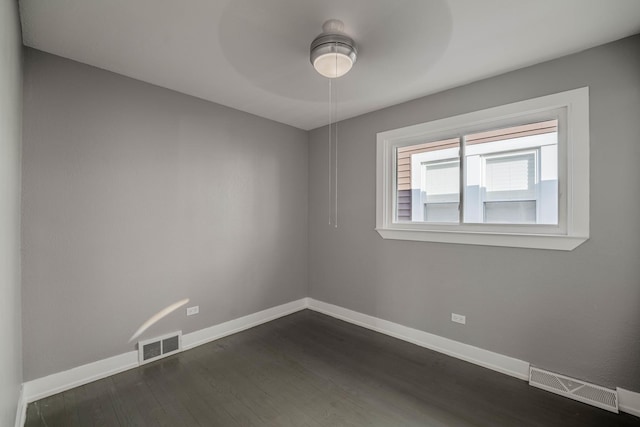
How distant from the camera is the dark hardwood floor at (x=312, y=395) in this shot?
188cm

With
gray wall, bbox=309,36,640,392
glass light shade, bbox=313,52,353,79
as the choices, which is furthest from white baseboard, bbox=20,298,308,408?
glass light shade, bbox=313,52,353,79

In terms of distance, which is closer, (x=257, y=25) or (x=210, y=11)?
(x=210, y=11)

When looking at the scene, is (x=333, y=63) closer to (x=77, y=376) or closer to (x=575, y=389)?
(x=575, y=389)

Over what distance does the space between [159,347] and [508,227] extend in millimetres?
3325

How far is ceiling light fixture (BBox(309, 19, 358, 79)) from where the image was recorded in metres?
1.80

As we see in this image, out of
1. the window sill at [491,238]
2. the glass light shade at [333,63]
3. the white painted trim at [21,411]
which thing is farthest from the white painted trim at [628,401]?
the white painted trim at [21,411]

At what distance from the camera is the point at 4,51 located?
123cm

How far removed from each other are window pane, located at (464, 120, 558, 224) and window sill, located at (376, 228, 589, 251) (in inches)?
6.6

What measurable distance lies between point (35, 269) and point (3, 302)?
92 cm

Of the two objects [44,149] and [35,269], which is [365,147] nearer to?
[44,149]

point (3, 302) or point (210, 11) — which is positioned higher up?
point (210, 11)

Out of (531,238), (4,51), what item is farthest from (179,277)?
(531,238)

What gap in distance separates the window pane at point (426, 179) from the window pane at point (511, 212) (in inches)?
11.4

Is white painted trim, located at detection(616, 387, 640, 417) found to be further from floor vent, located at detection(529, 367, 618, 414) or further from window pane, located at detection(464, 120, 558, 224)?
window pane, located at detection(464, 120, 558, 224)
